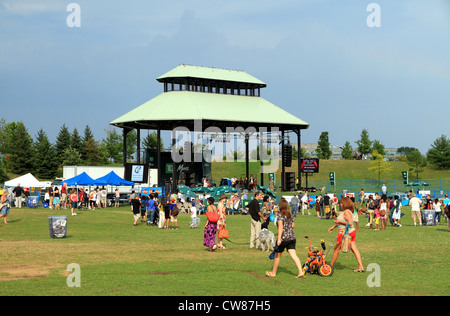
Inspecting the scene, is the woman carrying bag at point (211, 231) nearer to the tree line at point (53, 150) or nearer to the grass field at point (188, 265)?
the grass field at point (188, 265)

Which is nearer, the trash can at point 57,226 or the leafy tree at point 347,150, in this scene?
the trash can at point 57,226

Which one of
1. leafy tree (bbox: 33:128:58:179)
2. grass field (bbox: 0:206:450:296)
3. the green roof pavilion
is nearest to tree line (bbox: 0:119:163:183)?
leafy tree (bbox: 33:128:58:179)

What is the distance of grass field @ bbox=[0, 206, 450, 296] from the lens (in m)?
11.4

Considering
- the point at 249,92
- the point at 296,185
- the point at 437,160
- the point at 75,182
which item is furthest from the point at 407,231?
the point at 437,160

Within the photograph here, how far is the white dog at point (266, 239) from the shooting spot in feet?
58.3

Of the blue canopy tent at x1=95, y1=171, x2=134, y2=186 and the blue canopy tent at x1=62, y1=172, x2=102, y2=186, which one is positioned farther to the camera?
the blue canopy tent at x1=95, y1=171, x2=134, y2=186

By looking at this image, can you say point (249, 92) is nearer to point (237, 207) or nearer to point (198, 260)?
point (237, 207)

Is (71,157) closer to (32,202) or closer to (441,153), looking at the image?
(32,202)

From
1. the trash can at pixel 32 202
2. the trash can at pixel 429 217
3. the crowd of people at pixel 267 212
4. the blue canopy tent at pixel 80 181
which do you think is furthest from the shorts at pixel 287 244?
the trash can at pixel 32 202

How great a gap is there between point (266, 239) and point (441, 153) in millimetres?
88892

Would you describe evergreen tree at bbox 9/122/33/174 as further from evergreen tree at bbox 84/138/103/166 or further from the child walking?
the child walking

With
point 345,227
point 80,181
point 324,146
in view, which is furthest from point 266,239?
point 324,146

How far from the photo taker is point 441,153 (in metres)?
98.4

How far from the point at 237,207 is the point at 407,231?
15.5 m
